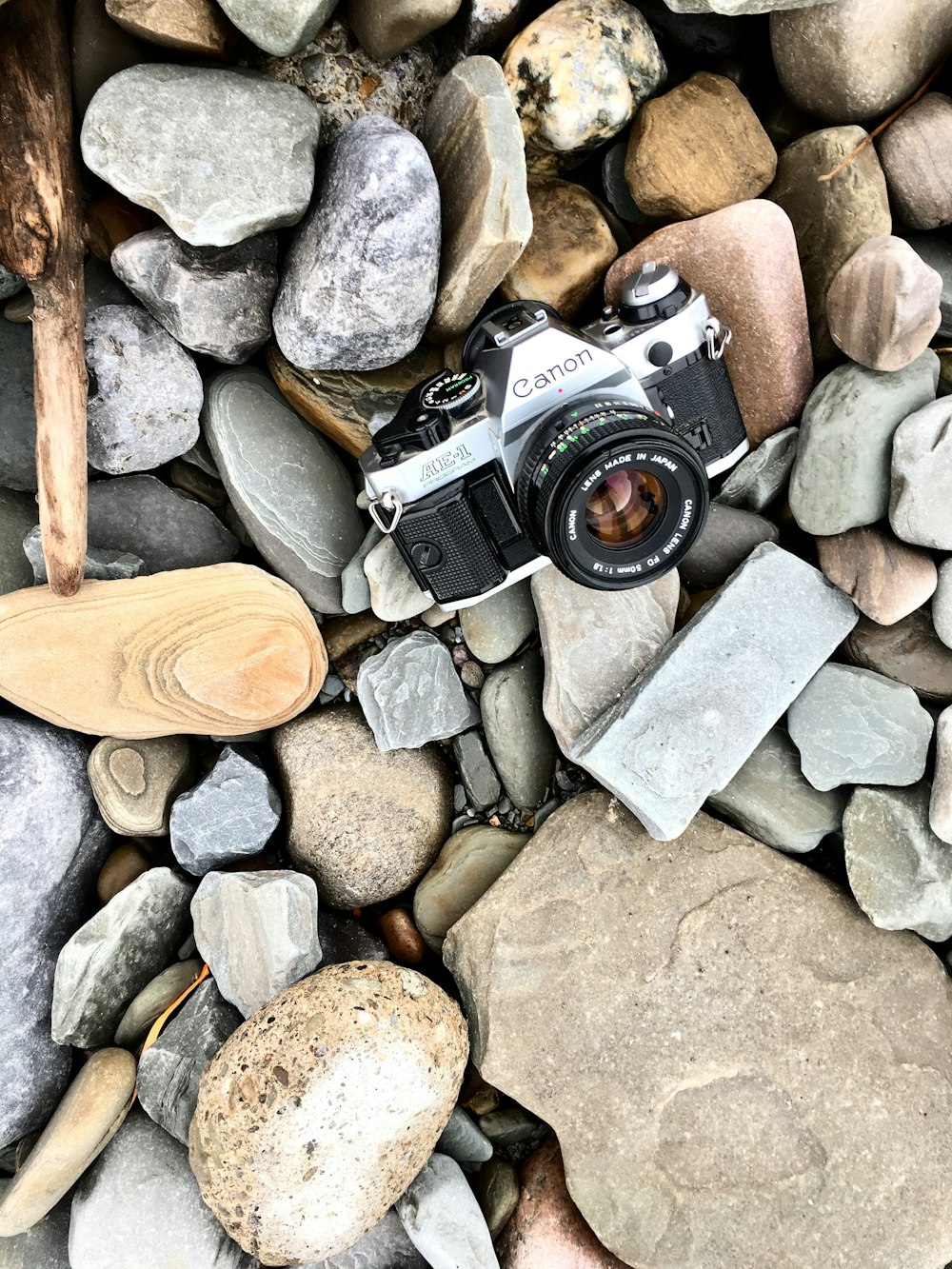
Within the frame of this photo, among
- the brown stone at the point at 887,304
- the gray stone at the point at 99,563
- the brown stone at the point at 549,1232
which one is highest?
the gray stone at the point at 99,563

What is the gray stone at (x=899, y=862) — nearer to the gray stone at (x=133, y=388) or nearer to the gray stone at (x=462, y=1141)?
the gray stone at (x=462, y=1141)

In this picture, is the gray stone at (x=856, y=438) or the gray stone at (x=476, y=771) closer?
the gray stone at (x=856, y=438)

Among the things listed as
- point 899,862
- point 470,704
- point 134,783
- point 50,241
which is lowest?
point 899,862

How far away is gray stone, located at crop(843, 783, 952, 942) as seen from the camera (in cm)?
172

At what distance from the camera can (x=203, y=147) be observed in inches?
63.6

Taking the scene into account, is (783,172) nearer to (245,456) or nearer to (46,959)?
(245,456)

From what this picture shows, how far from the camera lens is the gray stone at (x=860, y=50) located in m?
1.71

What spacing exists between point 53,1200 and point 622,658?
155cm

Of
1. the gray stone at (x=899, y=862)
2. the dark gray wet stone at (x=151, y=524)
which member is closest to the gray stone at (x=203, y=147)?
the dark gray wet stone at (x=151, y=524)

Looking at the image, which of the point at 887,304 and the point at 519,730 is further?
the point at 519,730

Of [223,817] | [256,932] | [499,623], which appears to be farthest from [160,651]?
[499,623]

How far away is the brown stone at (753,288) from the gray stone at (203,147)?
683 mm

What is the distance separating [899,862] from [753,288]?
3.76 feet

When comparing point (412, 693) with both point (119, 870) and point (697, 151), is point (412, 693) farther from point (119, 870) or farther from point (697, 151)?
point (697, 151)
